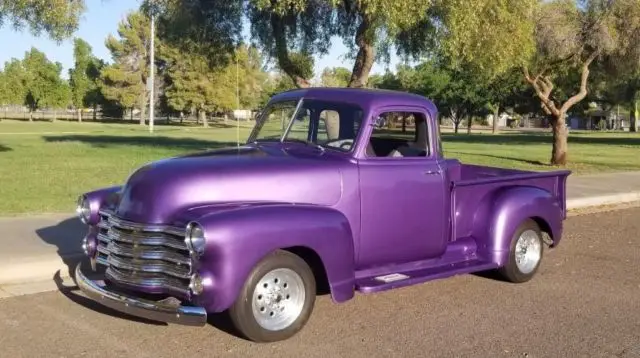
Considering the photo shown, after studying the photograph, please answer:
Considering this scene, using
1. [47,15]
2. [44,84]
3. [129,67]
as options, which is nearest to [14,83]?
[44,84]

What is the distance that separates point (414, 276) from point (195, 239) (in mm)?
2132

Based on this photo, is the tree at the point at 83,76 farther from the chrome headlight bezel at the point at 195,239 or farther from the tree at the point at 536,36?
the chrome headlight bezel at the point at 195,239

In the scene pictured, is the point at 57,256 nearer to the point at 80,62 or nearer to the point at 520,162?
the point at 520,162

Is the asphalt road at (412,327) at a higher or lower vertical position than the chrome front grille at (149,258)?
lower

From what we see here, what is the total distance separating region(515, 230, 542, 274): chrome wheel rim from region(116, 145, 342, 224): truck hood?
2.60 metres

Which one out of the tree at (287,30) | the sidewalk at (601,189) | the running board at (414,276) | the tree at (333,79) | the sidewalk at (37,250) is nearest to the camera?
the running board at (414,276)

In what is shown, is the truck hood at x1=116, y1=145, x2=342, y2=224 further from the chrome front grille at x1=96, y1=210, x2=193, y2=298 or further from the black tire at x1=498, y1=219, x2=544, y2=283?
the black tire at x1=498, y1=219, x2=544, y2=283

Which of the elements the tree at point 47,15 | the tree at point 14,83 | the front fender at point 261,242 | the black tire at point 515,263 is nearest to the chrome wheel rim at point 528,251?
the black tire at point 515,263

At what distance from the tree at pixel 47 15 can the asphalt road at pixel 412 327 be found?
11.6 meters

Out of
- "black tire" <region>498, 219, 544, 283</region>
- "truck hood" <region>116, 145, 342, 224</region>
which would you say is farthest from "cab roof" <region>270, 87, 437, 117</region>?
"black tire" <region>498, 219, 544, 283</region>

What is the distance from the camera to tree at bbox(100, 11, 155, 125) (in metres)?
77.2

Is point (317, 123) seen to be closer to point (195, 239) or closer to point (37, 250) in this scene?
point (195, 239)

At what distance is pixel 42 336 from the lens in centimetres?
554

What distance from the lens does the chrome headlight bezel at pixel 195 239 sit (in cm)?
477
